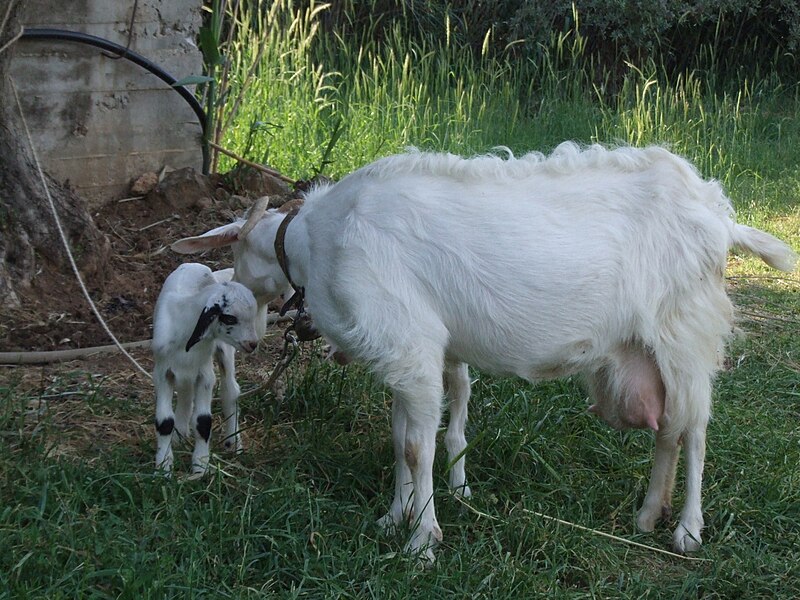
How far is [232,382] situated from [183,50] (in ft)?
11.1

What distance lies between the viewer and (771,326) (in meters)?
6.14

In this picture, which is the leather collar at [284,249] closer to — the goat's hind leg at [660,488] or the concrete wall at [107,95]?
Answer: the goat's hind leg at [660,488]

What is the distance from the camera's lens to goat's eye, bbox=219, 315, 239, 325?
3.88 metres

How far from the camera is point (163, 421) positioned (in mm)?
4055

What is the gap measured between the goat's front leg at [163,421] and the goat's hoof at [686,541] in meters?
1.98

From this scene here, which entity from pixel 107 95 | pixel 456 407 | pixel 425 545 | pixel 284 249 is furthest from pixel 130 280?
pixel 425 545

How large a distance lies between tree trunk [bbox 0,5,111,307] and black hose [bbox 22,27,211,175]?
77 cm

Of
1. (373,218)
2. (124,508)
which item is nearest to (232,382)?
(124,508)

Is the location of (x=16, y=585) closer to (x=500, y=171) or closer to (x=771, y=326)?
(x=500, y=171)

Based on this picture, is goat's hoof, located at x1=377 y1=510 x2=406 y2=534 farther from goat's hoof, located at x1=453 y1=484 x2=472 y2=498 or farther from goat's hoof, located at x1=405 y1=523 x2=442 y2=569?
goat's hoof, located at x1=453 y1=484 x2=472 y2=498

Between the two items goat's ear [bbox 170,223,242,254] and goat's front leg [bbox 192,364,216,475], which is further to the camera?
goat's ear [bbox 170,223,242,254]

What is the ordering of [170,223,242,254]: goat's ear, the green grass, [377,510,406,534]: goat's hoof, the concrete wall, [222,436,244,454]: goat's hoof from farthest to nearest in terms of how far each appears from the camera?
the concrete wall → [222,436,244,454]: goat's hoof → [170,223,242,254]: goat's ear → [377,510,406,534]: goat's hoof → the green grass

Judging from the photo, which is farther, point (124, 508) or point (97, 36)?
point (97, 36)

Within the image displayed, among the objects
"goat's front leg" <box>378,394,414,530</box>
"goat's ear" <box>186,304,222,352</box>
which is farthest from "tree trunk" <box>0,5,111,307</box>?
"goat's front leg" <box>378,394,414,530</box>
